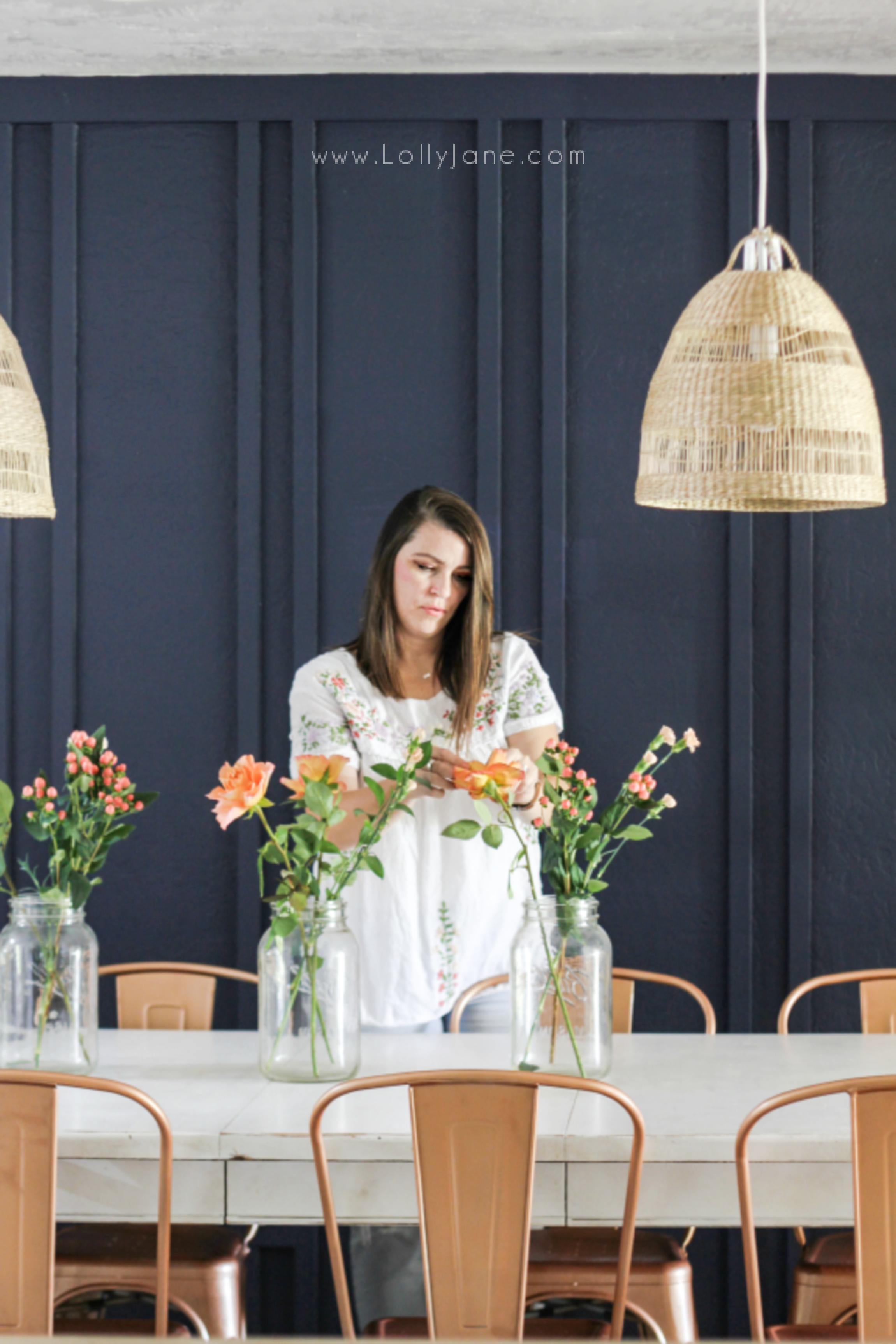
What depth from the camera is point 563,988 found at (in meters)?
1.61

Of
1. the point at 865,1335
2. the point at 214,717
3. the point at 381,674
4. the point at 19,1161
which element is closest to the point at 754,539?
the point at 381,674

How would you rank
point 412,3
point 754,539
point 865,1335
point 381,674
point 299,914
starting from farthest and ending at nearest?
point 754,539, point 412,3, point 381,674, point 299,914, point 865,1335

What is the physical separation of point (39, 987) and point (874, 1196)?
109 centimetres

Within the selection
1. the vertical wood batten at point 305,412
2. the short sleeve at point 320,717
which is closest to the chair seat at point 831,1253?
the short sleeve at point 320,717

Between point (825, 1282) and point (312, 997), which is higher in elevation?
point (312, 997)

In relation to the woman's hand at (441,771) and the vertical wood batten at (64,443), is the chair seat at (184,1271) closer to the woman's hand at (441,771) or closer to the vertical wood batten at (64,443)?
the woman's hand at (441,771)

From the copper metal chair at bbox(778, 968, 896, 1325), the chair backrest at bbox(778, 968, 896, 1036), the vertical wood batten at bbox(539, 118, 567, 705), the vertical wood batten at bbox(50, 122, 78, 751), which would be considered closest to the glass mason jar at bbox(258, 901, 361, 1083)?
the copper metal chair at bbox(778, 968, 896, 1325)

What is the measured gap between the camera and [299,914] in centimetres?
163

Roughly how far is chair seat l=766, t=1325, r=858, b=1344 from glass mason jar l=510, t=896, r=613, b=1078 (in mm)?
376

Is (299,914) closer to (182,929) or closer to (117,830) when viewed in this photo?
(117,830)

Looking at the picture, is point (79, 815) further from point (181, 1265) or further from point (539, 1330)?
point (539, 1330)

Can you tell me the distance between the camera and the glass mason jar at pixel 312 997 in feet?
5.33

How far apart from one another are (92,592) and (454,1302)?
188cm

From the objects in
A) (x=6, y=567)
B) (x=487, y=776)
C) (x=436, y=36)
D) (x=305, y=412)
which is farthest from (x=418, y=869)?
(x=436, y=36)
